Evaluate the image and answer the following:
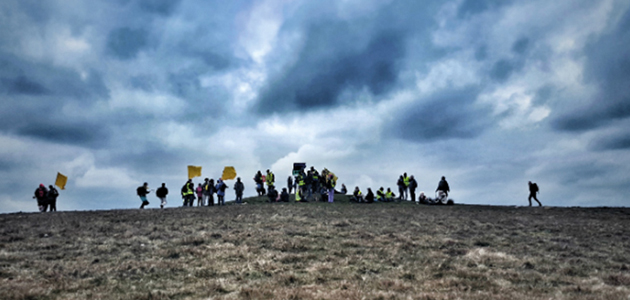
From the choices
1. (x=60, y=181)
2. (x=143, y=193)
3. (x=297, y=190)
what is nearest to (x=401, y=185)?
(x=297, y=190)

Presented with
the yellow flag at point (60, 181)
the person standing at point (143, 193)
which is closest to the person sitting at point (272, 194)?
the person standing at point (143, 193)

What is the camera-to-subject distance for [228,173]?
125 ft

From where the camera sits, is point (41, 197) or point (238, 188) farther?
point (238, 188)

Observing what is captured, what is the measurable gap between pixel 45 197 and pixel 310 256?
2660cm

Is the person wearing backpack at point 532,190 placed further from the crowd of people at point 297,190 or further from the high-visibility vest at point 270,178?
the high-visibility vest at point 270,178

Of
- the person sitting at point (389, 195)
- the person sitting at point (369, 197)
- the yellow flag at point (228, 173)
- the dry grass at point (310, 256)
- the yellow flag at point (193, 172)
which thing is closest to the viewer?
the dry grass at point (310, 256)

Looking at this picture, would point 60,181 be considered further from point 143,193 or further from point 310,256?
point 310,256

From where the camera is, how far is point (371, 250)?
612 inches

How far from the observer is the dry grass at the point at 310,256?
10.5 m

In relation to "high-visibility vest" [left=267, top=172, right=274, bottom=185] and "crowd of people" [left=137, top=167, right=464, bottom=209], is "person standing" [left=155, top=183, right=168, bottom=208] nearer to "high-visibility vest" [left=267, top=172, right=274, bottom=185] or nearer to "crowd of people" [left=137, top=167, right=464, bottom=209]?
"crowd of people" [left=137, top=167, right=464, bottom=209]

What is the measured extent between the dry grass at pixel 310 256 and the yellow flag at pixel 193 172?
32.6 ft

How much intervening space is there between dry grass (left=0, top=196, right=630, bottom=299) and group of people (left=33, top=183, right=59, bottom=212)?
7063 mm

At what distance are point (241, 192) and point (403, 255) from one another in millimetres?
21279

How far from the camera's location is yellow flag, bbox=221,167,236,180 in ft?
124
